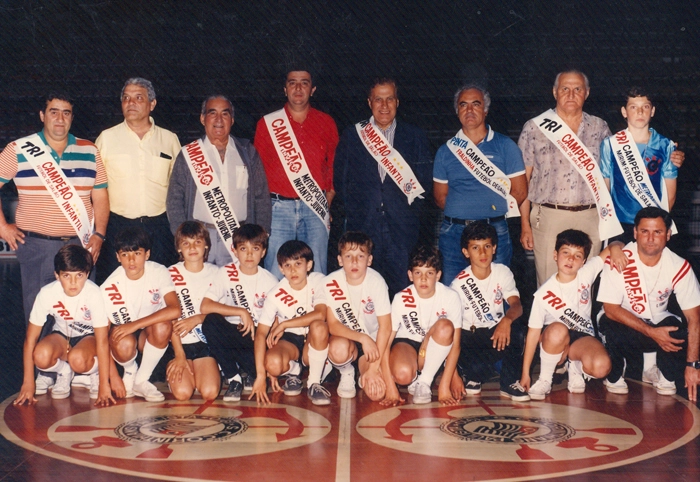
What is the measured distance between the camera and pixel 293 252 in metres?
4.39

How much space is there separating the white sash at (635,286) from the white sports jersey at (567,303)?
17 centimetres

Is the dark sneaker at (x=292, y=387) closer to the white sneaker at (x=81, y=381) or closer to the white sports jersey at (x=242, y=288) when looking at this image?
the white sports jersey at (x=242, y=288)

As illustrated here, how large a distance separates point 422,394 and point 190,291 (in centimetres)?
137

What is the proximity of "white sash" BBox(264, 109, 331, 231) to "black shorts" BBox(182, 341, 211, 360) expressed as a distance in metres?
1.05

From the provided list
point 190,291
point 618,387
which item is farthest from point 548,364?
point 190,291

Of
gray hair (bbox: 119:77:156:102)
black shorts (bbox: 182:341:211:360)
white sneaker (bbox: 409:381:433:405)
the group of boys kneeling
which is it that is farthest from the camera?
gray hair (bbox: 119:77:156:102)

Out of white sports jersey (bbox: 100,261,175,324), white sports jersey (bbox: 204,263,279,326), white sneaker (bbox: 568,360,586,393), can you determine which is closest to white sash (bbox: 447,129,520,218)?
white sneaker (bbox: 568,360,586,393)

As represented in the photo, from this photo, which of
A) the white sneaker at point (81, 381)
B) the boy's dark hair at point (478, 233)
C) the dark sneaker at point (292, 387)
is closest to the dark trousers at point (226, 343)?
the dark sneaker at point (292, 387)

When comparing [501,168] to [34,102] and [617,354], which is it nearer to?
[617,354]

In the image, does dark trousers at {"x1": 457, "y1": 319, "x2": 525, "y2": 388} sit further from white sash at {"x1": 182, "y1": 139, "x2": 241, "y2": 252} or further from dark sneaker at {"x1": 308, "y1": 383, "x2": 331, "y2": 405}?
white sash at {"x1": 182, "y1": 139, "x2": 241, "y2": 252}

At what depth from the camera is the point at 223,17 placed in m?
7.56

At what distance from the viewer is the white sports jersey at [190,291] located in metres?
4.44

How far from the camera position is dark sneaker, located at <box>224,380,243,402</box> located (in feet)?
13.6

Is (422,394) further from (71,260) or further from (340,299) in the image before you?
(71,260)
